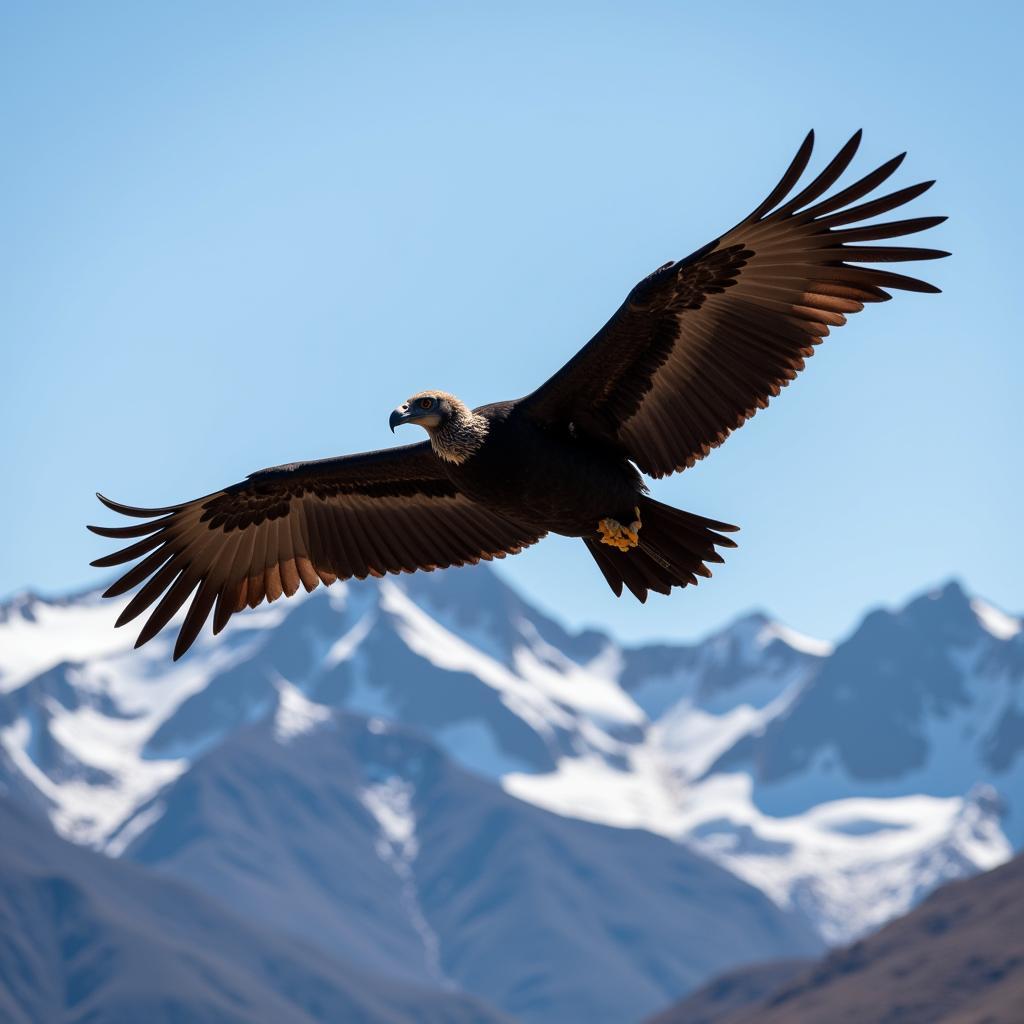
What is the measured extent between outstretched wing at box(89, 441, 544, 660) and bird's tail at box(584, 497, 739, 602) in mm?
2042

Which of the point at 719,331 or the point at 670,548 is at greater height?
the point at 719,331

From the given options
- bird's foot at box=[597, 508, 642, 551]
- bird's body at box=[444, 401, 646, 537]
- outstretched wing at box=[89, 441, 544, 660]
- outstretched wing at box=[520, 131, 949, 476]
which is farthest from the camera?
outstretched wing at box=[89, 441, 544, 660]

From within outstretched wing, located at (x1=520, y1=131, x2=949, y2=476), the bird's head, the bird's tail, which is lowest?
the bird's tail

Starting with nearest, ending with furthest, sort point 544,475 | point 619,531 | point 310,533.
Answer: point 544,475 → point 619,531 → point 310,533

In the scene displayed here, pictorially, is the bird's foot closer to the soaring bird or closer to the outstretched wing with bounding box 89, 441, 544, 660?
the soaring bird

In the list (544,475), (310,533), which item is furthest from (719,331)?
(310,533)

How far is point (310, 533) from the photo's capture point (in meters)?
25.4

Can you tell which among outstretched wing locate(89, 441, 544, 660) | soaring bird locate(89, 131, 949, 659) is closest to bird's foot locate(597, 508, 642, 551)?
soaring bird locate(89, 131, 949, 659)

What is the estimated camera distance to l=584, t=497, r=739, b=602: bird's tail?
886 inches

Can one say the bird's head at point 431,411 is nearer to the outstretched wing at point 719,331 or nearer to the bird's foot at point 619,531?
the outstretched wing at point 719,331

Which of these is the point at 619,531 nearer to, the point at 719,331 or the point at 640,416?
the point at 640,416

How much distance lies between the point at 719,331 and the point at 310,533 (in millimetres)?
6752

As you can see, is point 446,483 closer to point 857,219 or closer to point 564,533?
point 564,533

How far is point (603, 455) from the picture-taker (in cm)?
2223
